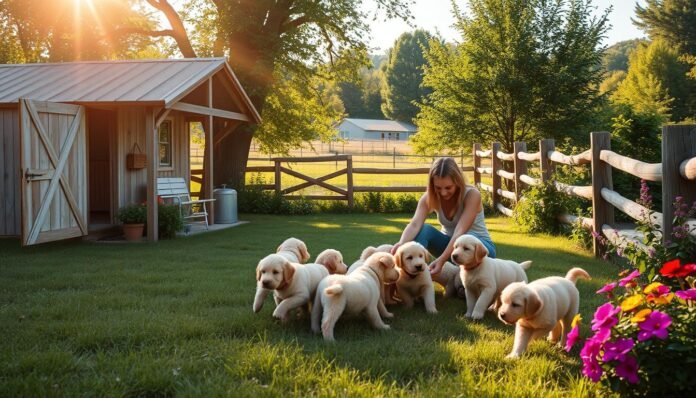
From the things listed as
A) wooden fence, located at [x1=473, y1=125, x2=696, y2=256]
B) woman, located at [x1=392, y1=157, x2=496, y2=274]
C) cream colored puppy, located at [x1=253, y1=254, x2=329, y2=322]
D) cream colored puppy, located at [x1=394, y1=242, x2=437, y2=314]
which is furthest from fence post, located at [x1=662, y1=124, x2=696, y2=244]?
cream colored puppy, located at [x1=253, y1=254, x2=329, y2=322]

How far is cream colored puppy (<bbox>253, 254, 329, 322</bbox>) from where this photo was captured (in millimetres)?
5012

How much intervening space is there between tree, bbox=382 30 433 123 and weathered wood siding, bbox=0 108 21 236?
77.2 metres

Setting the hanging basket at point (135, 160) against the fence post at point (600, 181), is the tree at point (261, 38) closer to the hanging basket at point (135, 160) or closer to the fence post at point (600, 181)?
the hanging basket at point (135, 160)

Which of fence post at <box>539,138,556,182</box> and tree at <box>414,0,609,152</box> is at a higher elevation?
tree at <box>414,0,609,152</box>

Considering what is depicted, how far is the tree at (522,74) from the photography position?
62.3ft

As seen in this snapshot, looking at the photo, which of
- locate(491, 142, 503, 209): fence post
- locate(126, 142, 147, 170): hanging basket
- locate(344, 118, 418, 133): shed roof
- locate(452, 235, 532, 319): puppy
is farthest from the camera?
locate(344, 118, 418, 133): shed roof

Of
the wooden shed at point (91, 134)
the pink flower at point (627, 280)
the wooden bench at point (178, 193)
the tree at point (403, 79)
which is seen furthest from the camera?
the tree at point (403, 79)

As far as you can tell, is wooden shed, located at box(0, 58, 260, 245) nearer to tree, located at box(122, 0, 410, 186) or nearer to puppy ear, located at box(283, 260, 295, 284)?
tree, located at box(122, 0, 410, 186)

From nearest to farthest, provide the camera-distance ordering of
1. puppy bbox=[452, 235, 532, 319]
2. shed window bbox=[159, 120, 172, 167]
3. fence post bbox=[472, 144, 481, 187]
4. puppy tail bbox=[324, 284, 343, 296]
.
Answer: puppy tail bbox=[324, 284, 343, 296] → puppy bbox=[452, 235, 532, 319] → shed window bbox=[159, 120, 172, 167] → fence post bbox=[472, 144, 481, 187]

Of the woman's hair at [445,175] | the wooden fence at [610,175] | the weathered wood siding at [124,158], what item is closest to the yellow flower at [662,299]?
the wooden fence at [610,175]

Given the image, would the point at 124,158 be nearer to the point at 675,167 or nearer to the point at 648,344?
the point at 675,167

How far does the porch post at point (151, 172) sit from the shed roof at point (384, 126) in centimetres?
8019

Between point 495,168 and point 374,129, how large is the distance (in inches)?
2990

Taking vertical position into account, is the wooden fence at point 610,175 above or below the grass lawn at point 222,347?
above
